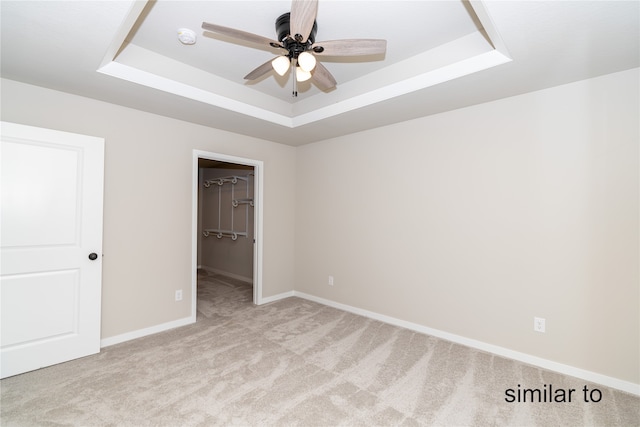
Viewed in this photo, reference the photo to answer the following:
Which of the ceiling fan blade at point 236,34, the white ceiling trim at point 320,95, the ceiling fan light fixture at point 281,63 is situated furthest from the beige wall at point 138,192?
the ceiling fan light fixture at point 281,63

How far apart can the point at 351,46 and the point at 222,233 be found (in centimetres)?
511

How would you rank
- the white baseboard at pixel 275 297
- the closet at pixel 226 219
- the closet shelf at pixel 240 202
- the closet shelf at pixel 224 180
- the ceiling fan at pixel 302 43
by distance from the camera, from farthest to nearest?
1. the closet shelf at pixel 224 180
2. the closet at pixel 226 219
3. the closet shelf at pixel 240 202
4. the white baseboard at pixel 275 297
5. the ceiling fan at pixel 302 43

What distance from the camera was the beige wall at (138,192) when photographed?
2.66 meters

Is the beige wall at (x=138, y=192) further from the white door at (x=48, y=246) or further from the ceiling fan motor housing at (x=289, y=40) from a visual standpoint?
the ceiling fan motor housing at (x=289, y=40)

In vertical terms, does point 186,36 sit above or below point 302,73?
above

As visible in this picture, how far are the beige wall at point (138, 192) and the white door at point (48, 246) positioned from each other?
0.19 m

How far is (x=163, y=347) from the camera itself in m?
2.84

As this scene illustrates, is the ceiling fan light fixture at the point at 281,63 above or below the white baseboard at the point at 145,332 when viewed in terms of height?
above

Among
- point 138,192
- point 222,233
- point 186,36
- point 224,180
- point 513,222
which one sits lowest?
point 222,233

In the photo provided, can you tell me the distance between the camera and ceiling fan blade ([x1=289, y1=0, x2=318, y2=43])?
1.53 metres

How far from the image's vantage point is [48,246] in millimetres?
2500

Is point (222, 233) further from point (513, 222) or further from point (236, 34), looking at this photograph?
point (513, 222)

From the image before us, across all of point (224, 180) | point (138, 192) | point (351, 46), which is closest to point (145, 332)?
point (138, 192)

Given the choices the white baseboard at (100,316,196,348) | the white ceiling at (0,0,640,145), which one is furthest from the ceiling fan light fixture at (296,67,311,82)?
the white baseboard at (100,316,196,348)
